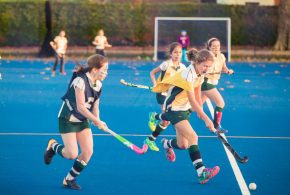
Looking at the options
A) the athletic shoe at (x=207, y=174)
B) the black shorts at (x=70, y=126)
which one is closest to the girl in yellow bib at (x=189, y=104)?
the athletic shoe at (x=207, y=174)

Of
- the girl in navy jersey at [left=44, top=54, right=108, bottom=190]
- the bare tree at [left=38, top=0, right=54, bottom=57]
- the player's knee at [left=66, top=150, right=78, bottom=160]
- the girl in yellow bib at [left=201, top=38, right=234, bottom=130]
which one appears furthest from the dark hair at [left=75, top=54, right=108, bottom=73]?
the bare tree at [left=38, top=0, right=54, bottom=57]

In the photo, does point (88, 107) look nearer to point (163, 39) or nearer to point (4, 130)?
point (4, 130)

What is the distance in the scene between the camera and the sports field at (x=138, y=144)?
7941 mm

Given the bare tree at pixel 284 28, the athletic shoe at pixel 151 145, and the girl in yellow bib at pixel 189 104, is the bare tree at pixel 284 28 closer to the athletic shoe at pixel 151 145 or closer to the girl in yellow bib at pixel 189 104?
the athletic shoe at pixel 151 145

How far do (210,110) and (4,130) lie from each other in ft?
14.7

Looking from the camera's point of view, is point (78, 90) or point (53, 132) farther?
point (53, 132)

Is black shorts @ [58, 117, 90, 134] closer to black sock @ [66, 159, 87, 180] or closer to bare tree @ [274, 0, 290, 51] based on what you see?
black sock @ [66, 159, 87, 180]

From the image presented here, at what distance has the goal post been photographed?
28750 millimetres

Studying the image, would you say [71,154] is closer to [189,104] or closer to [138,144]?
[189,104]

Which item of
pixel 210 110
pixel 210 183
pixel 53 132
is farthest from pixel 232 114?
pixel 210 183

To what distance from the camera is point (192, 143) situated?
825cm

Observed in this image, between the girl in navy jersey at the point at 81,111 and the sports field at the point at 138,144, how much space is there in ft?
0.99

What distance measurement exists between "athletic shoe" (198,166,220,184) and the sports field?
71mm

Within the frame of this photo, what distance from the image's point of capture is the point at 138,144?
1044 cm
